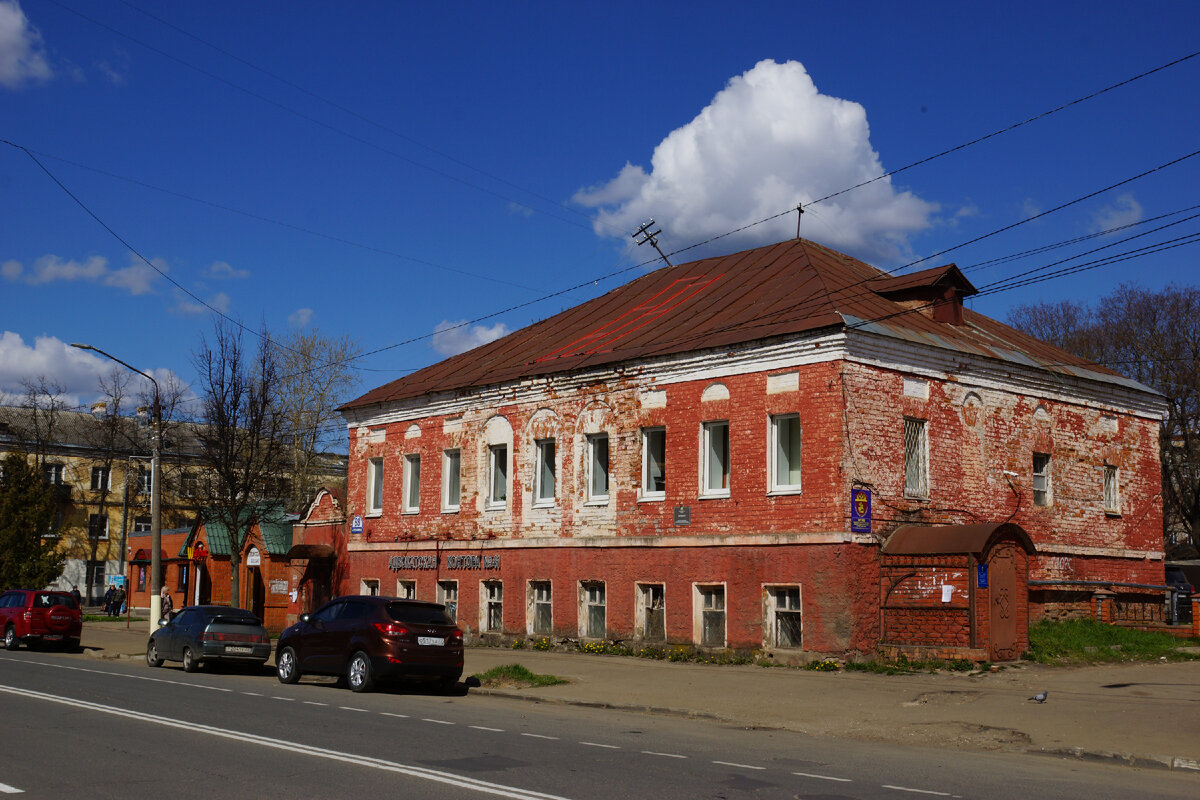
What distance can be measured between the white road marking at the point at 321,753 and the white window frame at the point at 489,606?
1467 cm

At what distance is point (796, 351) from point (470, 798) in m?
15.2

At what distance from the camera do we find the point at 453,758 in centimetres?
1065

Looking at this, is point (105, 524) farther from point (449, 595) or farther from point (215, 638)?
point (215, 638)

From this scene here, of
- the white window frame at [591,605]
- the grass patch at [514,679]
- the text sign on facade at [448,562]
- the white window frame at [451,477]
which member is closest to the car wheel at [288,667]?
the grass patch at [514,679]

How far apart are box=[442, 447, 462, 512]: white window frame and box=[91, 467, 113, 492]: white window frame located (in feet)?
140

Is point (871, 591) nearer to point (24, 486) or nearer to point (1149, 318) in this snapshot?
point (1149, 318)

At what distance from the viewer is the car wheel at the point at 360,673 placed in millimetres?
17938

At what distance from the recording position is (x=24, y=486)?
52.0 metres

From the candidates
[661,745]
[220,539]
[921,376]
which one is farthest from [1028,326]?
[661,745]

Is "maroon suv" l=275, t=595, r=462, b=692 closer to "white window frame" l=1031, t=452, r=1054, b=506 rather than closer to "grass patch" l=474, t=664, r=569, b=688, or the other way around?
"grass patch" l=474, t=664, r=569, b=688

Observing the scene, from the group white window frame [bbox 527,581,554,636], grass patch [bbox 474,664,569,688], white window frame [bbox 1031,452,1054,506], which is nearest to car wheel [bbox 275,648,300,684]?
grass patch [bbox 474,664,569,688]

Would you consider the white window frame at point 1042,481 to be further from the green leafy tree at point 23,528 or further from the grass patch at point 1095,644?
the green leafy tree at point 23,528

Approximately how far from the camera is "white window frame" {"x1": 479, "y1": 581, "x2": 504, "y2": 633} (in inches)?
1150

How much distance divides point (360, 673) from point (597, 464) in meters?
10.1
